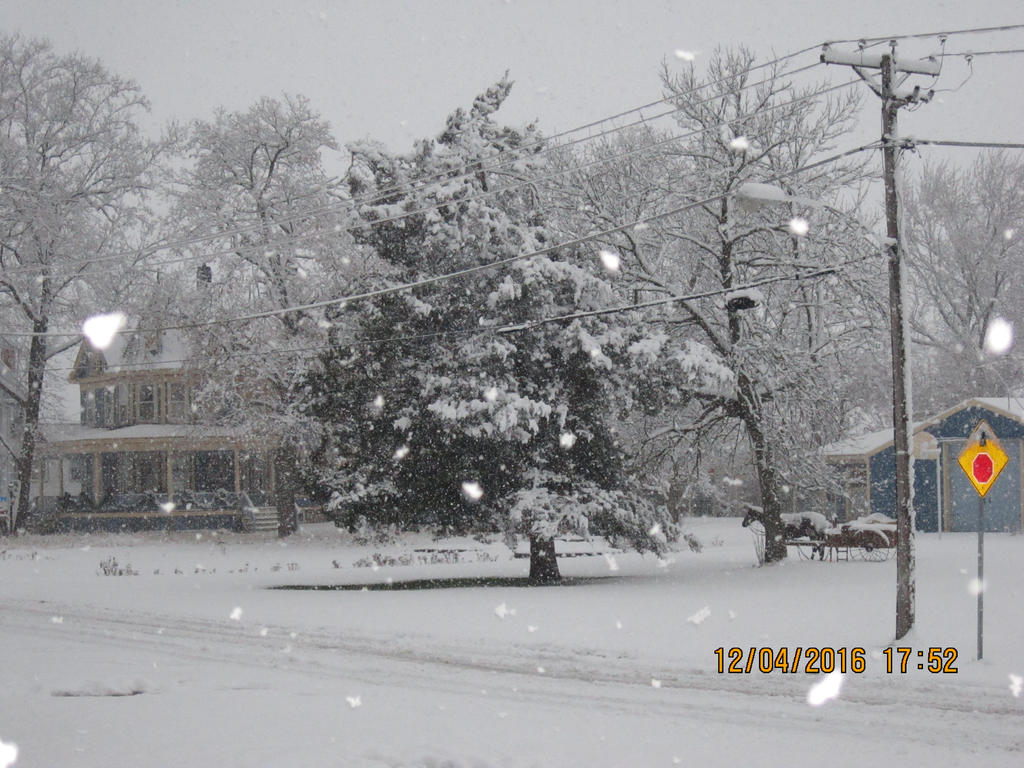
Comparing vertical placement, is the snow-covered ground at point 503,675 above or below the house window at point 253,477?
below

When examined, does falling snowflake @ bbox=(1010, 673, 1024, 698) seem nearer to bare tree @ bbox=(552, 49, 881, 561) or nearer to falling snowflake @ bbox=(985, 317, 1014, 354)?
bare tree @ bbox=(552, 49, 881, 561)

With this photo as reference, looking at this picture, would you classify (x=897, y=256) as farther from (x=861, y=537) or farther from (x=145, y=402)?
(x=145, y=402)

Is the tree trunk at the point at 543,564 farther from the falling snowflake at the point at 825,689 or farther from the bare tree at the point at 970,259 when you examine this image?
the bare tree at the point at 970,259

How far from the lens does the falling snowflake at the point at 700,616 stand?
15367 mm

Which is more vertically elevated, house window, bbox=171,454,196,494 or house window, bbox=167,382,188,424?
house window, bbox=167,382,188,424

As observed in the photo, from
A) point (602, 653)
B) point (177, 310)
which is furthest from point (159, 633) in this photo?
point (177, 310)

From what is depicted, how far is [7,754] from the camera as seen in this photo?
26.4 ft

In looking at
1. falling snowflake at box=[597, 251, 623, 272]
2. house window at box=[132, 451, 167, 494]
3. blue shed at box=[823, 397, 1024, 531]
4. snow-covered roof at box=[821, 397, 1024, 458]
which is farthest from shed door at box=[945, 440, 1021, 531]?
house window at box=[132, 451, 167, 494]

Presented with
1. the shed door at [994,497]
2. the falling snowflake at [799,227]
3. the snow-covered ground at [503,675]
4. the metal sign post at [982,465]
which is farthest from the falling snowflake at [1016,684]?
the shed door at [994,497]

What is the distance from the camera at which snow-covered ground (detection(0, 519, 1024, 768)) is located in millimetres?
8398

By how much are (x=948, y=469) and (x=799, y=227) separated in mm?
17106

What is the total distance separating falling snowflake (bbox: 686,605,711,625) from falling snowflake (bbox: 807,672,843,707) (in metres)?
3.74

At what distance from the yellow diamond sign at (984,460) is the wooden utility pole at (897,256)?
1363 millimetres

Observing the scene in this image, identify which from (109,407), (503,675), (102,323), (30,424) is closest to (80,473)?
(109,407)
